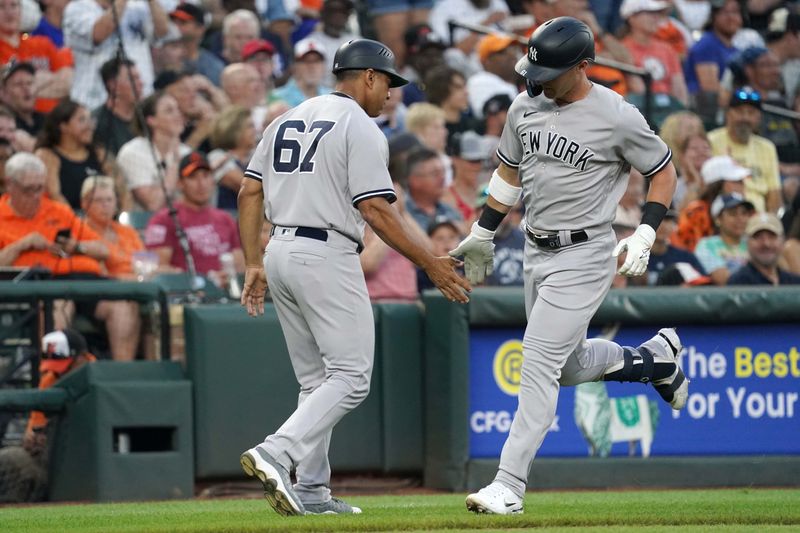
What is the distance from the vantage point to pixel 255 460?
5672mm

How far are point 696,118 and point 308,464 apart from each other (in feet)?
24.1

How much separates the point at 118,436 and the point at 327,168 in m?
3.17

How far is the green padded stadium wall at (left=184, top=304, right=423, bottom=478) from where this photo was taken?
336 inches

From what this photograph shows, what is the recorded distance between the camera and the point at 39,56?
11.6 m

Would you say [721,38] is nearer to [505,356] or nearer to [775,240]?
[775,240]

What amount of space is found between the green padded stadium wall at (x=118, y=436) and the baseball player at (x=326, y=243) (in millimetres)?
2392

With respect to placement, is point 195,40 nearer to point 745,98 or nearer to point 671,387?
point 745,98

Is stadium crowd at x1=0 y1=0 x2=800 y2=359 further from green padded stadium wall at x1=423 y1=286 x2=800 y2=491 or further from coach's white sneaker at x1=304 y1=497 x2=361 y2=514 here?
coach's white sneaker at x1=304 y1=497 x2=361 y2=514

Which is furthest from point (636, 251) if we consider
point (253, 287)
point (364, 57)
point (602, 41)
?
point (602, 41)

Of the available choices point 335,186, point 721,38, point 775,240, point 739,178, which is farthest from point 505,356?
point 721,38

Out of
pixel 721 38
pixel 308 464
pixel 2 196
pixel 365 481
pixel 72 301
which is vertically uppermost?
pixel 721 38

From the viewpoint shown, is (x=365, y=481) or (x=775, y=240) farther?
(x=775, y=240)

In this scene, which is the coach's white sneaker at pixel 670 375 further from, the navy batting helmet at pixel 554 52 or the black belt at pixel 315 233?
the black belt at pixel 315 233

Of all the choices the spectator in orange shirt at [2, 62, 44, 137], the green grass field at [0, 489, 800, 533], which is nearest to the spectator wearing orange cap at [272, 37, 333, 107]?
the spectator in orange shirt at [2, 62, 44, 137]
